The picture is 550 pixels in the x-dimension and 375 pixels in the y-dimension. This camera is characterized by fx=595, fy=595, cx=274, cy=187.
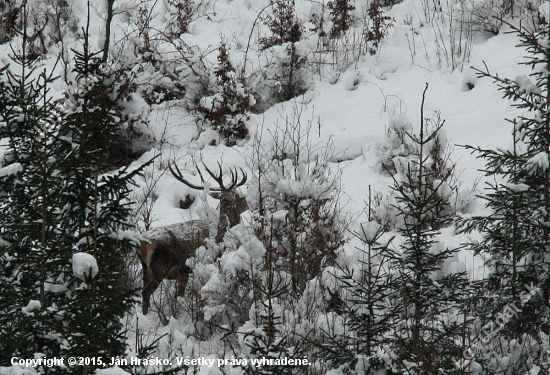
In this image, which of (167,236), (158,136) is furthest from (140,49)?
(167,236)

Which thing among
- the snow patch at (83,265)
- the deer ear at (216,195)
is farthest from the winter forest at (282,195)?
the deer ear at (216,195)

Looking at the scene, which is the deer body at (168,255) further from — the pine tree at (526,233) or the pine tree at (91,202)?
the pine tree at (526,233)

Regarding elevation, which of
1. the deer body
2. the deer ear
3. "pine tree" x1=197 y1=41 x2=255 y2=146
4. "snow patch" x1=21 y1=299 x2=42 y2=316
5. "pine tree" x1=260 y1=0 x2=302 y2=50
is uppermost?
"pine tree" x1=260 y1=0 x2=302 y2=50

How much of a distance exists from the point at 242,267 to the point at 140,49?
21.8 feet

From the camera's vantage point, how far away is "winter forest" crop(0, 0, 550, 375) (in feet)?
10.5

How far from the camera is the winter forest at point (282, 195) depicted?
10.5ft

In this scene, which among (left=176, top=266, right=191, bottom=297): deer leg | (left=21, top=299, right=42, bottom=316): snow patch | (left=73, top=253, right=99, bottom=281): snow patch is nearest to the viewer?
(left=73, top=253, right=99, bottom=281): snow patch

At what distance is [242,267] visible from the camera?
555cm

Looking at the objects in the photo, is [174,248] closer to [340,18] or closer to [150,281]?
[150,281]

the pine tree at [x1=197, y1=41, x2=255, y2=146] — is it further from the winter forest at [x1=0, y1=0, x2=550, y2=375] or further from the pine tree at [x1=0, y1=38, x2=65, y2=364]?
the pine tree at [x1=0, y1=38, x2=65, y2=364]

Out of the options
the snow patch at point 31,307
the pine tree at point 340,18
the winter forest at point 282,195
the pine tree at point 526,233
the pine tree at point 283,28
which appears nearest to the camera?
the snow patch at point 31,307

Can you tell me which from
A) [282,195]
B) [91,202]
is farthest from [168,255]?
[91,202]

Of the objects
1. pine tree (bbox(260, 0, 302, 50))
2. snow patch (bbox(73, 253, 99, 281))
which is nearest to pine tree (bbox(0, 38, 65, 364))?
snow patch (bbox(73, 253, 99, 281))

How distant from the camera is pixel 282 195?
20.8 ft
